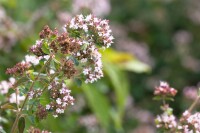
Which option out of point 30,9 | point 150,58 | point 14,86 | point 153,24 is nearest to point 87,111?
point 30,9

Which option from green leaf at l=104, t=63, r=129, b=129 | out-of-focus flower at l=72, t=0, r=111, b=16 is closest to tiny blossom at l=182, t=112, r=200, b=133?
green leaf at l=104, t=63, r=129, b=129

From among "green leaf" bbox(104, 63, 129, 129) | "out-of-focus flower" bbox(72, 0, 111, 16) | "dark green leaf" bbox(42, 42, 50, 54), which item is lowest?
"dark green leaf" bbox(42, 42, 50, 54)

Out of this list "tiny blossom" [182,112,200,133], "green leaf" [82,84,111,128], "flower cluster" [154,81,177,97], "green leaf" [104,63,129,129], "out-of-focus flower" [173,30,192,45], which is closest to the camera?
"tiny blossom" [182,112,200,133]

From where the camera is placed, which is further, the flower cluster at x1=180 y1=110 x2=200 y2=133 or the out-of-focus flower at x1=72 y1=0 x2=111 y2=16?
the out-of-focus flower at x1=72 y1=0 x2=111 y2=16

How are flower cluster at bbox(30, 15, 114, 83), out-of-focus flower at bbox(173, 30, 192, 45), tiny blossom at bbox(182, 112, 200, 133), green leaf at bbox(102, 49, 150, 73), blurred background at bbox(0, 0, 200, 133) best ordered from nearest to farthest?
flower cluster at bbox(30, 15, 114, 83), tiny blossom at bbox(182, 112, 200, 133), blurred background at bbox(0, 0, 200, 133), green leaf at bbox(102, 49, 150, 73), out-of-focus flower at bbox(173, 30, 192, 45)

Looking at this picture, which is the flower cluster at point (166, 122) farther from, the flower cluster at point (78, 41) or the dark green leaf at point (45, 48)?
the dark green leaf at point (45, 48)

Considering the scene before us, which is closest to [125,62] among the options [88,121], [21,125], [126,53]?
[88,121]

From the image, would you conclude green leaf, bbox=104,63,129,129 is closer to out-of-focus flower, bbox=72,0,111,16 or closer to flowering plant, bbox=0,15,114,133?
out-of-focus flower, bbox=72,0,111,16

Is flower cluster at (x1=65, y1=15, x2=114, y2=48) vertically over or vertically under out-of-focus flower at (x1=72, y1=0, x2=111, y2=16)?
under
